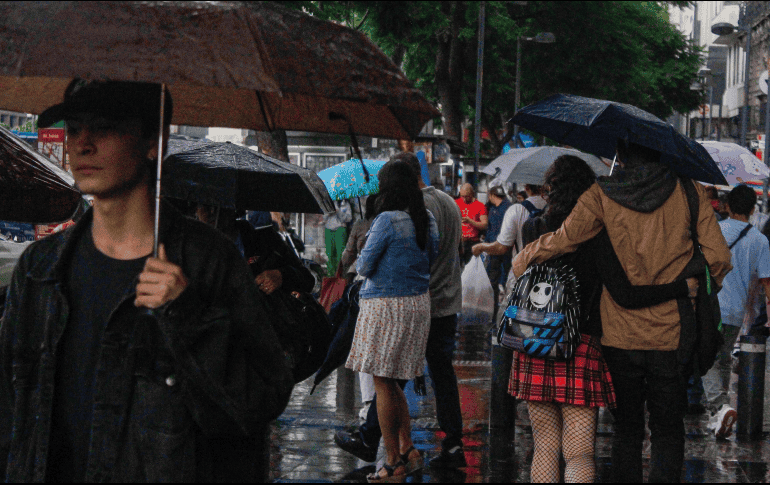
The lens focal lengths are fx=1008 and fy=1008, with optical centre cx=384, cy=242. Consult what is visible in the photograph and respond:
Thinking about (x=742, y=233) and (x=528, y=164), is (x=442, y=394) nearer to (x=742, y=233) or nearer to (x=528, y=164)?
(x=742, y=233)

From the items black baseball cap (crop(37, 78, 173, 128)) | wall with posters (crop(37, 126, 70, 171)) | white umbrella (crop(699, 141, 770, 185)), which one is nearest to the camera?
black baseball cap (crop(37, 78, 173, 128))

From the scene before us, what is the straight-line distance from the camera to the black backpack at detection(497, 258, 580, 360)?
16.9ft

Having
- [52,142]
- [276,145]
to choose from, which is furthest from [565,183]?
[276,145]

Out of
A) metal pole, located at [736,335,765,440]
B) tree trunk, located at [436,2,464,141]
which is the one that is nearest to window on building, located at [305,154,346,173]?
tree trunk, located at [436,2,464,141]

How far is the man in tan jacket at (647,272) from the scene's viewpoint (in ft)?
16.2

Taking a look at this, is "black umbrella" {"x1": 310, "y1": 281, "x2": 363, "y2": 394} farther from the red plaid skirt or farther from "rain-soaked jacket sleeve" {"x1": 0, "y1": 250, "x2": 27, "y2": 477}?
"rain-soaked jacket sleeve" {"x1": 0, "y1": 250, "x2": 27, "y2": 477}

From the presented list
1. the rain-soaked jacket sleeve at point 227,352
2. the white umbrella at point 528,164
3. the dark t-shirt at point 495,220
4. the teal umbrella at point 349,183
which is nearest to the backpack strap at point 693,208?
the rain-soaked jacket sleeve at point 227,352

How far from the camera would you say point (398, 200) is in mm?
6273

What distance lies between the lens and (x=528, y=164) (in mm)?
10023

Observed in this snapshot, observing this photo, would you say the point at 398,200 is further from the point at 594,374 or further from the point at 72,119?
the point at 72,119

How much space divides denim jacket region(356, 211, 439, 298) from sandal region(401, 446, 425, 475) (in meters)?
1.08

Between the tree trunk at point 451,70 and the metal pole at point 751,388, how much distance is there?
2330 cm

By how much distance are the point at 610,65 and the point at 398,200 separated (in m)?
28.3

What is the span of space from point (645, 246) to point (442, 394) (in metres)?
2.27
